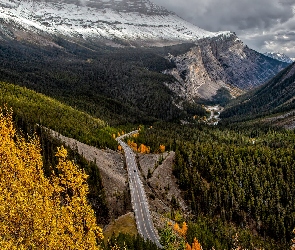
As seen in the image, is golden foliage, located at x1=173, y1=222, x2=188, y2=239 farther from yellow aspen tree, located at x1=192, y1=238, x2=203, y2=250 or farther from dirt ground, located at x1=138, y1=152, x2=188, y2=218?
dirt ground, located at x1=138, y1=152, x2=188, y2=218

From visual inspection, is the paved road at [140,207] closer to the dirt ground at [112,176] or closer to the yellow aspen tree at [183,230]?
the dirt ground at [112,176]

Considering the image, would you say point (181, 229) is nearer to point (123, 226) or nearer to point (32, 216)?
point (123, 226)

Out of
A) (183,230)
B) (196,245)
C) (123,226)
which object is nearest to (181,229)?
(183,230)

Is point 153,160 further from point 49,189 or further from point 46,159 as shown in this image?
point 49,189

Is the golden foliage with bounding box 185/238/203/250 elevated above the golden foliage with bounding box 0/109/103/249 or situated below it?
below

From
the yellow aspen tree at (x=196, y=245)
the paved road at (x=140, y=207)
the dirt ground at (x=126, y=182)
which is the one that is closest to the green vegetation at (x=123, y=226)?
the paved road at (x=140, y=207)

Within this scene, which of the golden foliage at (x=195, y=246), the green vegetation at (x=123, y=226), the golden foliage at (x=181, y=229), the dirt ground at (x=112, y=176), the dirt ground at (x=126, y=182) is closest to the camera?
the green vegetation at (x=123, y=226)

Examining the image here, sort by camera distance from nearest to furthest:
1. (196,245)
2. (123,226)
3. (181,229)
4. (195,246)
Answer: (196,245) → (195,246) → (123,226) → (181,229)

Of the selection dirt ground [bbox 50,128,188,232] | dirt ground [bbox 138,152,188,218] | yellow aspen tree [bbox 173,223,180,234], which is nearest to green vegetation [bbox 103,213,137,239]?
dirt ground [bbox 50,128,188,232]

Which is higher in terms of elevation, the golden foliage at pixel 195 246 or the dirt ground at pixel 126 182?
the dirt ground at pixel 126 182

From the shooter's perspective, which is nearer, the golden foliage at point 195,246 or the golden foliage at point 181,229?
the golden foliage at point 195,246

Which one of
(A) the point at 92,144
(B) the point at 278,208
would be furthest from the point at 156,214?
(B) the point at 278,208
